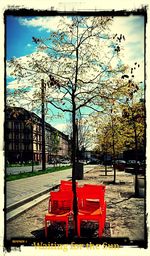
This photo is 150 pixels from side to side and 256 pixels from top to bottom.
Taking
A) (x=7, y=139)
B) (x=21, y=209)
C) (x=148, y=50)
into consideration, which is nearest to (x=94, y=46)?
(x=148, y=50)

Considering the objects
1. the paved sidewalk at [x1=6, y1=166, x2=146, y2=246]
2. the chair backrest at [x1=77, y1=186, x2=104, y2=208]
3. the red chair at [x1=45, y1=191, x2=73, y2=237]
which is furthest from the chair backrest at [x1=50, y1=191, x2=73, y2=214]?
the paved sidewalk at [x1=6, y1=166, x2=146, y2=246]

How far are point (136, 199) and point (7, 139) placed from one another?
679 cm

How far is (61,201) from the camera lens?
20.3 ft

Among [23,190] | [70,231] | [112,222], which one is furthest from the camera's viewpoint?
[23,190]

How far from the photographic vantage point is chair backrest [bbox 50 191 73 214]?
6016mm

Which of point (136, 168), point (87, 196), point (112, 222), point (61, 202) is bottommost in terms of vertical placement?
point (112, 222)

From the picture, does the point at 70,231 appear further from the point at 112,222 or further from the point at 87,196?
the point at 112,222

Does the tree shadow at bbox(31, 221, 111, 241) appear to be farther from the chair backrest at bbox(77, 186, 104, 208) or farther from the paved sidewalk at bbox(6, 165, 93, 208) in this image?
the paved sidewalk at bbox(6, 165, 93, 208)

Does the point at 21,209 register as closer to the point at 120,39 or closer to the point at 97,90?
the point at 97,90

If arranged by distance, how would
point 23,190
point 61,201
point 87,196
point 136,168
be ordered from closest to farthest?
point 61,201 < point 87,196 < point 136,168 < point 23,190

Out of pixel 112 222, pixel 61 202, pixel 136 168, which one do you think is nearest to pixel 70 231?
pixel 61 202

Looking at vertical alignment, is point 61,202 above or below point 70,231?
above

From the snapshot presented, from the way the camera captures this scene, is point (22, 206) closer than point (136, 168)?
Yes

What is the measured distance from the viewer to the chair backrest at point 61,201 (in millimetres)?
6016
